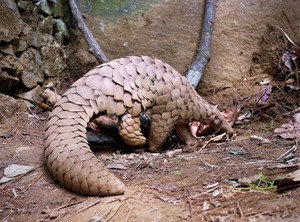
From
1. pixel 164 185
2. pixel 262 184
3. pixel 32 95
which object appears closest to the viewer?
pixel 262 184

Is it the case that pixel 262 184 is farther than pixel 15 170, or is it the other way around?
pixel 15 170

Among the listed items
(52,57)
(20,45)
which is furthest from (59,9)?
(20,45)

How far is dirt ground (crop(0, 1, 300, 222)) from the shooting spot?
185 centimetres

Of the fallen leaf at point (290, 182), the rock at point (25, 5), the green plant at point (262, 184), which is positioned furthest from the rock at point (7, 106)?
the fallen leaf at point (290, 182)

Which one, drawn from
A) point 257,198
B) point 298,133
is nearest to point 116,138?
point 298,133

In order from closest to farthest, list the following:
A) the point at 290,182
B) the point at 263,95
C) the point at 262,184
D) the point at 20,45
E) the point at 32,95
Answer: the point at 290,182 → the point at 262,184 → the point at 20,45 → the point at 32,95 → the point at 263,95

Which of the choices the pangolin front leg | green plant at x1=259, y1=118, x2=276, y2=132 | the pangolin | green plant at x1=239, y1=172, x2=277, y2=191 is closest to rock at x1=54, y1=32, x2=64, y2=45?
the pangolin

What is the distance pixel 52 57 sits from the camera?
13.9ft

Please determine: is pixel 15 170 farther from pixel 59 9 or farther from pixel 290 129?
pixel 59 9

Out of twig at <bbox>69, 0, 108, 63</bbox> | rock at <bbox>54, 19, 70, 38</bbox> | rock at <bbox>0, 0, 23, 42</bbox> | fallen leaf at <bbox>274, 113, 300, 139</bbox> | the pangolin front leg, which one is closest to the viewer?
the pangolin front leg

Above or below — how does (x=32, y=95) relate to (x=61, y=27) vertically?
below

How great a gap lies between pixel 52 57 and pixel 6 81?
81 cm

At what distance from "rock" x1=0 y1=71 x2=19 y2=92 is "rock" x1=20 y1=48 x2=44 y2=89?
0.14 metres

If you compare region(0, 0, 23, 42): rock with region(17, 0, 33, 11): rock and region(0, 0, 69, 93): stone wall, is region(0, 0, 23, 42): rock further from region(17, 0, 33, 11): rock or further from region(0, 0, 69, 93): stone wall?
region(17, 0, 33, 11): rock
